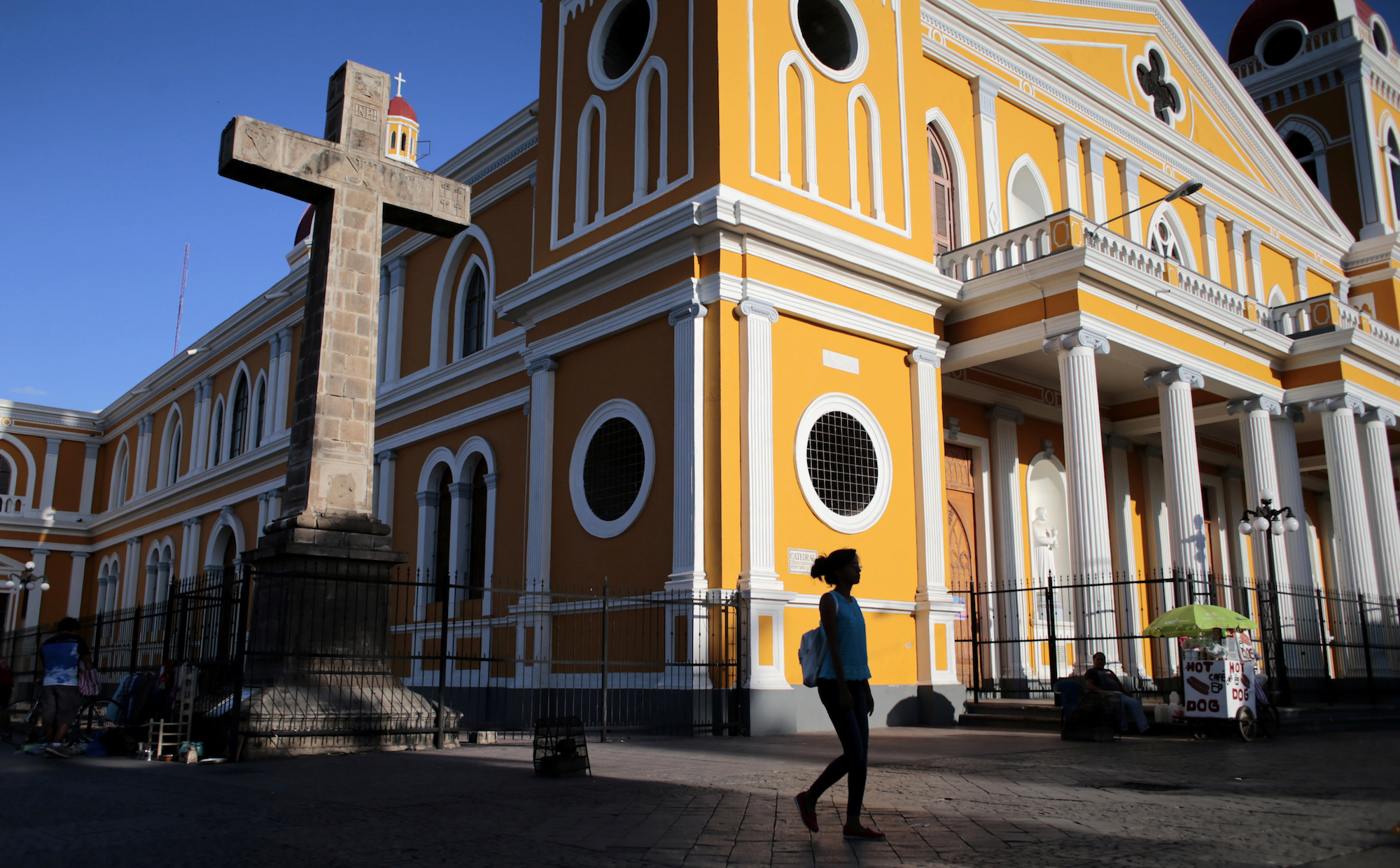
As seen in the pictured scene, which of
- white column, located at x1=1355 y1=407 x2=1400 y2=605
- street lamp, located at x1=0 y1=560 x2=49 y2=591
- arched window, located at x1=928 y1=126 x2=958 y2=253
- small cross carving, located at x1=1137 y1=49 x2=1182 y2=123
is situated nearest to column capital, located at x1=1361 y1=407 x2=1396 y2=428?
white column, located at x1=1355 y1=407 x2=1400 y2=605

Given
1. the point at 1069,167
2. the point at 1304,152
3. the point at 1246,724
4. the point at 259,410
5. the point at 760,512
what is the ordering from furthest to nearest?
the point at 259,410, the point at 1304,152, the point at 1069,167, the point at 760,512, the point at 1246,724

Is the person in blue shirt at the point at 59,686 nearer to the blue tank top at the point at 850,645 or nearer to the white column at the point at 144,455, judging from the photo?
the blue tank top at the point at 850,645

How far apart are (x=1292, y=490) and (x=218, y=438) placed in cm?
2901

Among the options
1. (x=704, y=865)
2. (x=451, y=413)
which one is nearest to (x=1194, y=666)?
(x=704, y=865)

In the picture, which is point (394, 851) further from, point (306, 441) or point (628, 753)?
point (306, 441)

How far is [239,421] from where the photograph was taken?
3181 cm

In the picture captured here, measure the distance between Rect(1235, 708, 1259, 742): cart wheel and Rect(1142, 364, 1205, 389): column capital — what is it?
6334 mm

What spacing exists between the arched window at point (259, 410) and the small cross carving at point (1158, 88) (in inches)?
928

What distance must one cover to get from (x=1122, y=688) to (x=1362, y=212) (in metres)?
21.4

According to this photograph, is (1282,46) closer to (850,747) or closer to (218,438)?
(850,747)

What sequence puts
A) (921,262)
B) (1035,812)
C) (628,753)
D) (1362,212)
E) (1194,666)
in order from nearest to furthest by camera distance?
(1035,812) → (628,753) → (1194,666) → (921,262) → (1362,212)

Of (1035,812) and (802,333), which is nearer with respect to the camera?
(1035,812)

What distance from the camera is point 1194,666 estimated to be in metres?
12.2

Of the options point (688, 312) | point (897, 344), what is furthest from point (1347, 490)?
point (688, 312)
